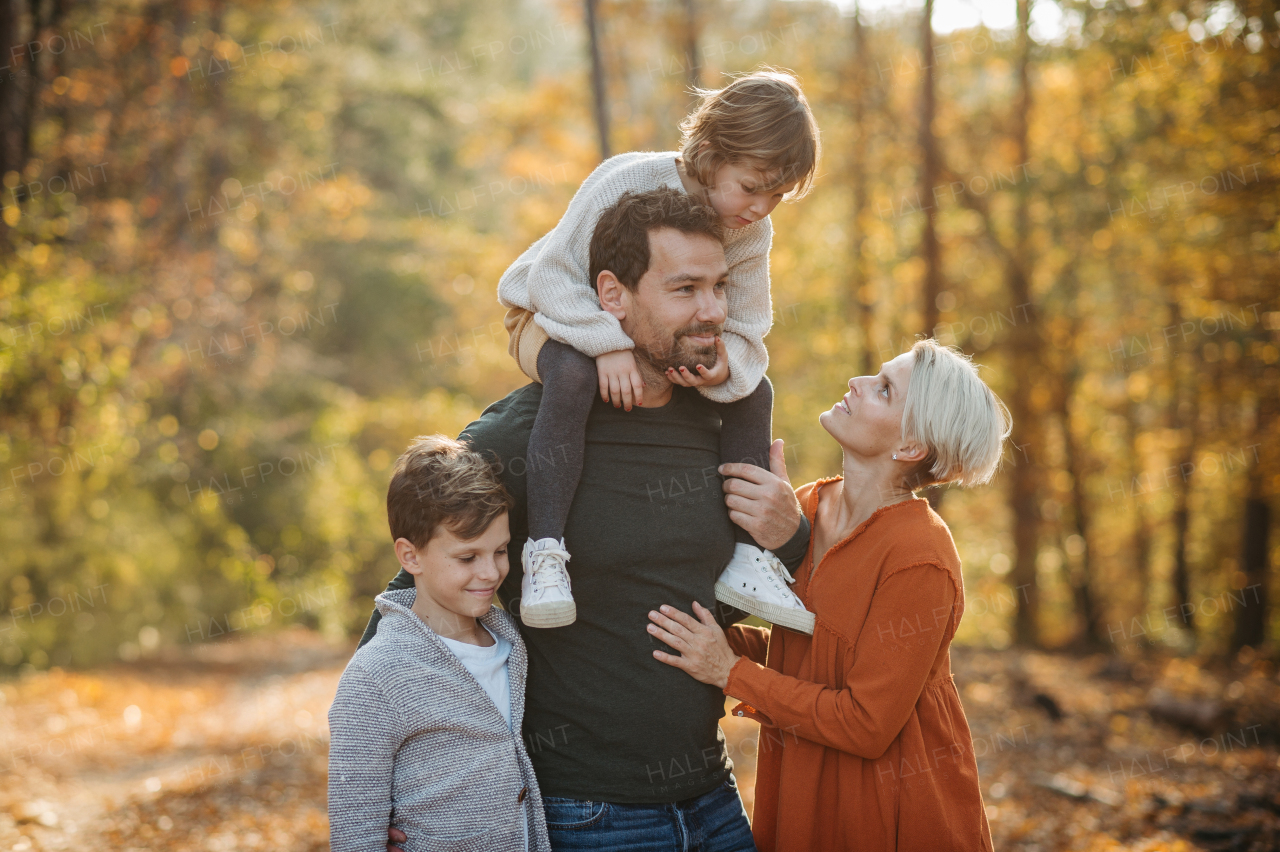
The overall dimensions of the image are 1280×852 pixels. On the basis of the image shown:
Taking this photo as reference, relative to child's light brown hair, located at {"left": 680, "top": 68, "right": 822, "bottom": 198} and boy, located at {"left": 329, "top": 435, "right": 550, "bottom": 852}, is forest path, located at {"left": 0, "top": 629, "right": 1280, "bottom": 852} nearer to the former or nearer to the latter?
boy, located at {"left": 329, "top": 435, "right": 550, "bottom": 852}

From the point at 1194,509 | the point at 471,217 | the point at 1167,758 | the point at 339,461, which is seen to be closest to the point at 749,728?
the point at 1167,758

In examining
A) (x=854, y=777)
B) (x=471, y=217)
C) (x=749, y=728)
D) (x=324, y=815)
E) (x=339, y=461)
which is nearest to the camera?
(x=854, y=777)

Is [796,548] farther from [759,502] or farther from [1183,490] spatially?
[1183,490]

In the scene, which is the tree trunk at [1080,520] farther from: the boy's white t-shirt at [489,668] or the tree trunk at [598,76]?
the boy's white t-shirt at [489,668]

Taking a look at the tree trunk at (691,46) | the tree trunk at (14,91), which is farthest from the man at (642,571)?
the tree trunk at (691,46)

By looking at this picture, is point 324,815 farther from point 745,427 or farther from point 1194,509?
point 1194,509

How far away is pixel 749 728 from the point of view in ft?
28.4

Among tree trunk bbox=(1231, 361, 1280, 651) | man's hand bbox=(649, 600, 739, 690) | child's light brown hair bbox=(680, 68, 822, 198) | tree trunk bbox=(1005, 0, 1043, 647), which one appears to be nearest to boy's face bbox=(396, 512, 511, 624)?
man's hand bbox=(649, 600, 739, 690)

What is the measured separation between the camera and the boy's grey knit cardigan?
6.45 ft

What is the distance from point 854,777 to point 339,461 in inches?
527

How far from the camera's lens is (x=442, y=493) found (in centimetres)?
205

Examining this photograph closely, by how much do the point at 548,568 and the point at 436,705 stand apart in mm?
399

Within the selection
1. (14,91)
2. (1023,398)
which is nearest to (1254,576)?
(1023,398)

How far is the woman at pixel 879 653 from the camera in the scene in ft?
7.16
